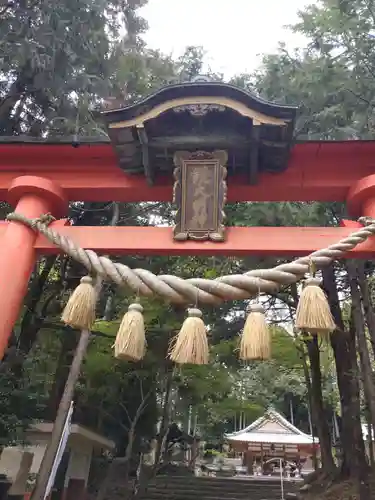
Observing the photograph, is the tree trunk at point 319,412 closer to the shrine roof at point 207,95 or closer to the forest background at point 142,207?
the forest background at point 142,207

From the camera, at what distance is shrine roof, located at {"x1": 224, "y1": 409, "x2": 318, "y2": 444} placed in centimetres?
2183

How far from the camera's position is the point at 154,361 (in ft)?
31.2

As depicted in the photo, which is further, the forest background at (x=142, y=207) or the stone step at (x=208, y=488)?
the stone step at (x=208, y=488)

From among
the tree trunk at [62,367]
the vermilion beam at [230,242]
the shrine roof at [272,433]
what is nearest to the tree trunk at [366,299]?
the vermilion beam at [230,242]

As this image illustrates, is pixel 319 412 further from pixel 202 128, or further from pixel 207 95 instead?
pixel 207 95

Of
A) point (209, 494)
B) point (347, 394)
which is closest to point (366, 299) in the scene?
point (347, 394)

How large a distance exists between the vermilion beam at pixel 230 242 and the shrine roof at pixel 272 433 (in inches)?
803

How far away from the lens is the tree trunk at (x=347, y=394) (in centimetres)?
971

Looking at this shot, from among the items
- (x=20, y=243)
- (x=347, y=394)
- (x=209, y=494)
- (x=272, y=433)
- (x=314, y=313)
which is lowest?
(x=314, y=313)

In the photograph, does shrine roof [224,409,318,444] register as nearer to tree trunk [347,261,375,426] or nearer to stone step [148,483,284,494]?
stone step [148,483,284,494]

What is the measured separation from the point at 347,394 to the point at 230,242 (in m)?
7.61

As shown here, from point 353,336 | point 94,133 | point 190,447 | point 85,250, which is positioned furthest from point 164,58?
point 190,447

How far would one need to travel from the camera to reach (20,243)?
363 centimetres

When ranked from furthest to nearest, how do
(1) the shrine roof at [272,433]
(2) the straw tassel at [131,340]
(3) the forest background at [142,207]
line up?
(1) the shrine roof at [272,433], (3) the forest background at [142,207], (2) the straw tassel at [131,340]
